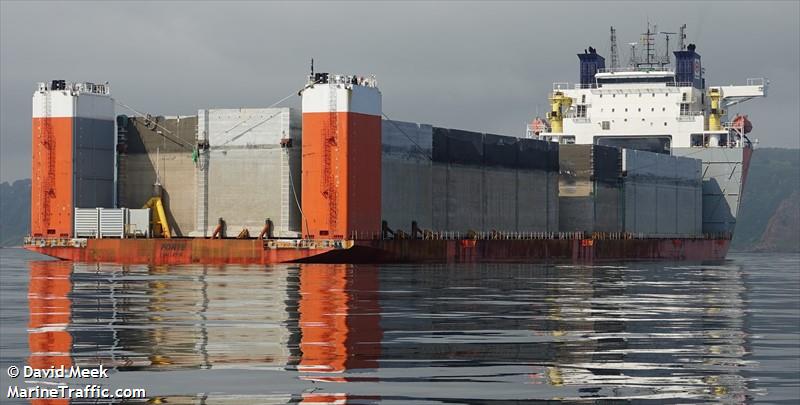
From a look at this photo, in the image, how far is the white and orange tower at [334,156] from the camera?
73.6m

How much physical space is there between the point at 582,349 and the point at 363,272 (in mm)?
37250

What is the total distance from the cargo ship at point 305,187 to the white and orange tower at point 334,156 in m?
0.08

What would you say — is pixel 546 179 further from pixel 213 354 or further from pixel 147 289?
pixel 213 354

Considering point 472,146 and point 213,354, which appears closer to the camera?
point 213,354

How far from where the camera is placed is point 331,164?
242 feet

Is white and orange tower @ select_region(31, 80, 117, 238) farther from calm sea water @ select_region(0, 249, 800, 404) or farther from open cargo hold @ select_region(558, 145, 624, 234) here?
calm sea water @ select_region(0, 249, 800, 404)

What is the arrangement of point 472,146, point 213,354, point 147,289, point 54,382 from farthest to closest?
point 472,146
point 147,289
point 213,354
point 54,382

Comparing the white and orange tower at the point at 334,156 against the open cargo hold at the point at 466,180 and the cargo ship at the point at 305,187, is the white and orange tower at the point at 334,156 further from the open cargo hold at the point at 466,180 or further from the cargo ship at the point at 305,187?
the open cargo hold at the point at 466,180

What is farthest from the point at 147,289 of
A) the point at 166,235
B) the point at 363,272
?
the point at 166,235

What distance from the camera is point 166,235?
267ft

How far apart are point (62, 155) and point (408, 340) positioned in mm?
61458

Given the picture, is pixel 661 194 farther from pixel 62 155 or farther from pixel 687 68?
pixel 62 155

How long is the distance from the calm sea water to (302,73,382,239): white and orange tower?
111ft

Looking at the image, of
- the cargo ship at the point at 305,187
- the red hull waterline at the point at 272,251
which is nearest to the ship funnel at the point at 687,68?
the cargo ship at the point at 305,187
